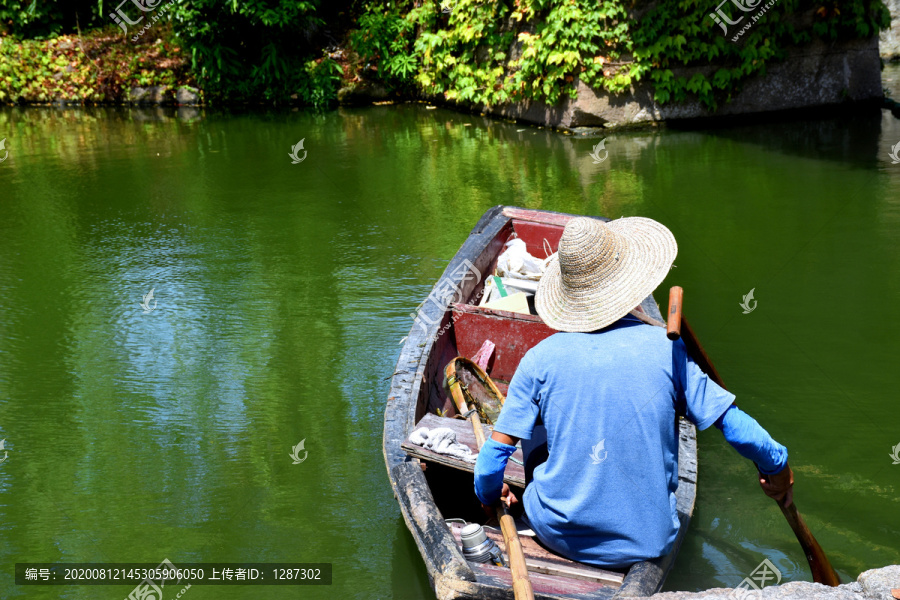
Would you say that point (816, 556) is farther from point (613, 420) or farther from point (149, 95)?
point (149, 95)

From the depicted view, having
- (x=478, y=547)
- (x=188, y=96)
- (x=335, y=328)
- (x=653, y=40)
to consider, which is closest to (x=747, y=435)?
(x=478, y=547)

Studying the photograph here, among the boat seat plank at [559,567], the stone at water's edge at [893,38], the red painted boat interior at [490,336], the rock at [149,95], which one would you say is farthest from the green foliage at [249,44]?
the boat seat plank at [559,567]

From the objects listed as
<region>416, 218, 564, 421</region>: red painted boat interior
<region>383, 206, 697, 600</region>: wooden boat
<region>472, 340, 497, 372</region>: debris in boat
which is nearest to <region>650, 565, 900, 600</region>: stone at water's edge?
<region>383, 206, 697, 600</region>: wooden boat

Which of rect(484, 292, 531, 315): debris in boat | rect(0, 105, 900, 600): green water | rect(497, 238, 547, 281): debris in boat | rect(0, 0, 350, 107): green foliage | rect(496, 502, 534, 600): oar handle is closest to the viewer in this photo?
rect(496, 502, 534, 600): oar handle

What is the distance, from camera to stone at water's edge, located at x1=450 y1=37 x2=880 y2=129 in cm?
1162

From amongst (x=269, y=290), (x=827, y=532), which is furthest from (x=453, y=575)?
(x=269, y=290)

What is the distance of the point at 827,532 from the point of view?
12.1 ft

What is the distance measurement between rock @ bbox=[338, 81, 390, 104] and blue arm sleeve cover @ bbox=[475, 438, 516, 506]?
44.7 ft

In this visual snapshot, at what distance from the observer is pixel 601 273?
249 centimetres

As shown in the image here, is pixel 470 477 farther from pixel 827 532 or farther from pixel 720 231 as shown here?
pixel 720 231

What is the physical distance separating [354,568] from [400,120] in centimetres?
1096

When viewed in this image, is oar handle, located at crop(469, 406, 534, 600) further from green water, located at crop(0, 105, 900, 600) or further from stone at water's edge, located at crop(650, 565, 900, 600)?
green water, located at crop(0, 105, 900, 600)

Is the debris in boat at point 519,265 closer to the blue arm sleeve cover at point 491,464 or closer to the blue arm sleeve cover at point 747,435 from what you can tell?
the blue arm sleeve cover at point 491,464

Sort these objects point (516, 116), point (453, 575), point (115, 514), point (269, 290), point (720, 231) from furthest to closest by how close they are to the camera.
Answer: point (516, 116) → point (720, 231) → point (269, 290) → point (115, 514) → point (453, 575)
